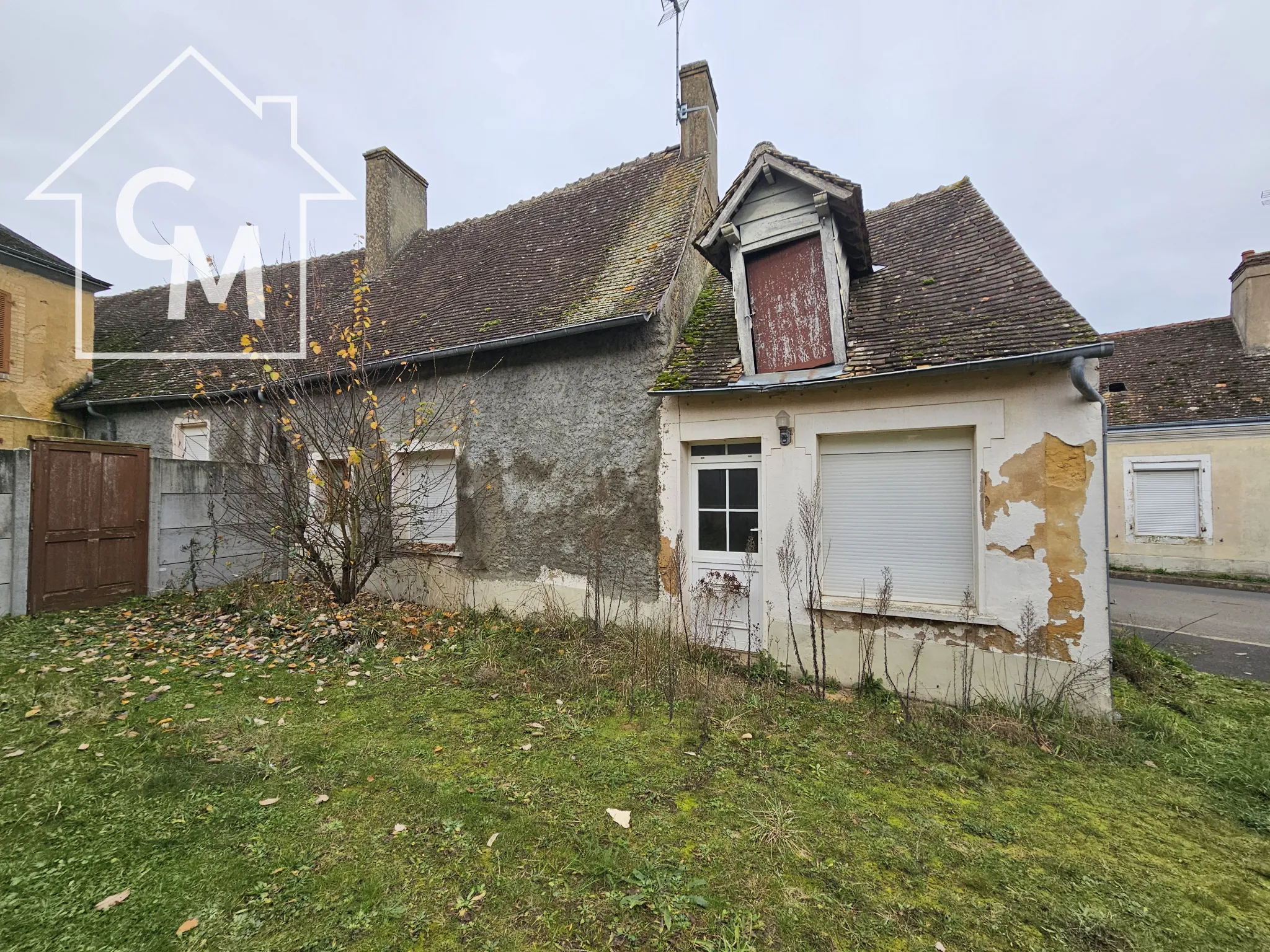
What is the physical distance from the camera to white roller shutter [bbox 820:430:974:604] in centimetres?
478

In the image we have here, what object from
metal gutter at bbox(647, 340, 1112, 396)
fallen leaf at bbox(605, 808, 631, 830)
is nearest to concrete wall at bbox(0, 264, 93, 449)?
metal gutter at bbox(647, 340, 1112, 396)

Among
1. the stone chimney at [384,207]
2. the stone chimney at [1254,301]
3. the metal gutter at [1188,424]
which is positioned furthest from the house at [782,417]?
the stone chimney at [1254,301]

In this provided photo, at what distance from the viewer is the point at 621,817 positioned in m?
2.92

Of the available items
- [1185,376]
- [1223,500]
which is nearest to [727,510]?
[1223,500]

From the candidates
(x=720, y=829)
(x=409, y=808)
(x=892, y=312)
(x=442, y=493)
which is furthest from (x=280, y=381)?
(x=892, y=312)

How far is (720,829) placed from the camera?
9.33ft

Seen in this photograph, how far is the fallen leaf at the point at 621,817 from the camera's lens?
2855mm

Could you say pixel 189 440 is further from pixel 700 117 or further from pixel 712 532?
pixel 700 117

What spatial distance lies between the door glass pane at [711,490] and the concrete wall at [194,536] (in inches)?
255

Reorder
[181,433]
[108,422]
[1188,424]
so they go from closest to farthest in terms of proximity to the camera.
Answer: [181,433] < [108,422] < [1188,424]

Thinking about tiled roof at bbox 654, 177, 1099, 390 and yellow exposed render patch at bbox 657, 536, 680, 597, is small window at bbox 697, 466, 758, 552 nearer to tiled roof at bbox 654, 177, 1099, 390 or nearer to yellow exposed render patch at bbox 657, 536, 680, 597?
yellow exposed render patch at bbox 657, 536, 680, 597

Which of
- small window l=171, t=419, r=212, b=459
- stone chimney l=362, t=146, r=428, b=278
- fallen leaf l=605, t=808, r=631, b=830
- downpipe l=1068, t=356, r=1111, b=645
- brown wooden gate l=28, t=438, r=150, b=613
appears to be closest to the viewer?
fallen leaf l=605, t=808, r=631, b=830

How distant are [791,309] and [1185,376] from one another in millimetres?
13106

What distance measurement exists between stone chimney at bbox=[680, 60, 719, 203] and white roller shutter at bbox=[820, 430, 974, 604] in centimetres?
524
